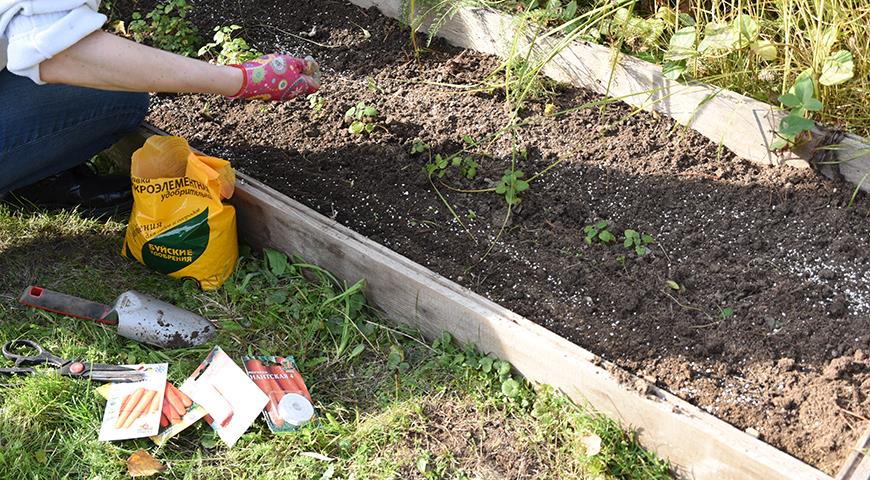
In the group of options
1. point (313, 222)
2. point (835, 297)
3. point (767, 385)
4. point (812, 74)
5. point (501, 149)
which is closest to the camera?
point (767, 385)

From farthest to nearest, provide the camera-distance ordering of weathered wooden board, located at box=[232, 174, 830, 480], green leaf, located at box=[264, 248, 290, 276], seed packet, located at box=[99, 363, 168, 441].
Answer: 1. green leaf, located at box=[264, 248, 290, 276]
2. seed packet, located at box=[99, 363, 168, 441]
3. weathered wooden board, located at box=[232, 174, 830, 480]

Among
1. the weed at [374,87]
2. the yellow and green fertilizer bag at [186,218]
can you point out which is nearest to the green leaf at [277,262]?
the yellow and green fertilizer bag at [186,218]

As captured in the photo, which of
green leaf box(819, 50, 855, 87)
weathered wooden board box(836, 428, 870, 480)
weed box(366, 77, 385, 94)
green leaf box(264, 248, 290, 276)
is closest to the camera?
weathered wooden board box(836, 428, 870, 480)

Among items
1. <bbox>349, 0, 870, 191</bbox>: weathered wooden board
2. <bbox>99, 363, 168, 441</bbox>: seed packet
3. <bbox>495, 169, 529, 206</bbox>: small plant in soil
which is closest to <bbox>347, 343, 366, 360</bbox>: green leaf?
<bbox>99, 363, 168, 441</bbox>: seed packet

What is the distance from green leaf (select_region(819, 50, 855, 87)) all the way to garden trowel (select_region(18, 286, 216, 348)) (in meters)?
1.92

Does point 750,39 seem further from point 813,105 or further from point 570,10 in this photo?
point 570,10

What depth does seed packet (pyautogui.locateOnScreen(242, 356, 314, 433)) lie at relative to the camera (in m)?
2.24

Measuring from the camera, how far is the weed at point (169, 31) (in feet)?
11.1

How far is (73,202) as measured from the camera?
117 inches

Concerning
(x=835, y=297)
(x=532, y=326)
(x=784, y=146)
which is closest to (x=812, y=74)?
(x=784, y=146)

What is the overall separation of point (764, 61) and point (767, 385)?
1.11 metres

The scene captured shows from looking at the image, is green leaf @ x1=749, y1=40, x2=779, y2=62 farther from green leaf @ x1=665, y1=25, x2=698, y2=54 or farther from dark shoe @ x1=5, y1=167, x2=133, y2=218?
dark shoe @ x1=5, y1=167, x2=133, y2=218

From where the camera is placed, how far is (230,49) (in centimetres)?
313

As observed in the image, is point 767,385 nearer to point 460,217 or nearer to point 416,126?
point 460,217
